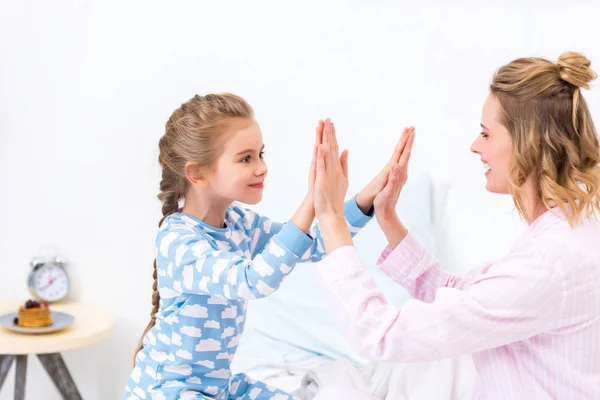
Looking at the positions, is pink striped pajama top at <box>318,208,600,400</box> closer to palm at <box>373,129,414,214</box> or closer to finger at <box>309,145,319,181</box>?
finger at <box>309,145,319,181</box>

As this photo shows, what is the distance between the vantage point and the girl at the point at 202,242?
5.14 feet

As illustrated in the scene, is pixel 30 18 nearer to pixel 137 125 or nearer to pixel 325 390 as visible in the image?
pixel 137 125

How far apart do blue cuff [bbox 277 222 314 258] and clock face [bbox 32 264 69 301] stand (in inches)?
60.9

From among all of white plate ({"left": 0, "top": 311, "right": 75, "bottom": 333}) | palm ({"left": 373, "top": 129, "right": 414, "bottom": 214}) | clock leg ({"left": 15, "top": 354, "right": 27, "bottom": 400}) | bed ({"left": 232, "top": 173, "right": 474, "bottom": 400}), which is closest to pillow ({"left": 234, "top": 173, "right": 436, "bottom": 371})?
bed ({"left": 232, "top": 173, "right": 474, "bottom": 400})

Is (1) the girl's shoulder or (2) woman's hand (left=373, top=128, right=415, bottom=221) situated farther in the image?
(1) the girl's shoulder

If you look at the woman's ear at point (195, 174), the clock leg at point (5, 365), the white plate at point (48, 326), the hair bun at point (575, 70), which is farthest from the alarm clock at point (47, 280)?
the hair bun at point (575, 70)

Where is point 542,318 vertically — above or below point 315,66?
below

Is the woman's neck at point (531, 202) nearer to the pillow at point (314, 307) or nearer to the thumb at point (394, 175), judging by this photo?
the thumb at point (394, 175)

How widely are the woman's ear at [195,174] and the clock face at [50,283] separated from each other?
1.27 metres

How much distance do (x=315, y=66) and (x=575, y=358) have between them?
156cm

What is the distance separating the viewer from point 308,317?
2.40 meters

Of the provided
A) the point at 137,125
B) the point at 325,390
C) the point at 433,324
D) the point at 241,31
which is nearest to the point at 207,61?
the point at 241,31

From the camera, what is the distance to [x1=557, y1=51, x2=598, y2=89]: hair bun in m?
1.31

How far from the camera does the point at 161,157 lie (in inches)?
66.9
